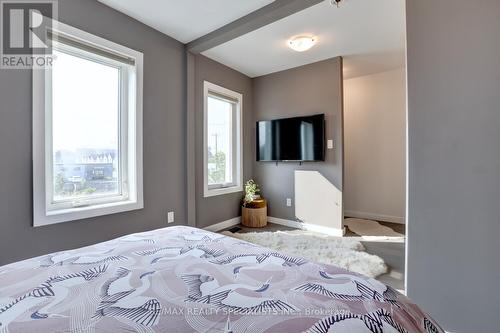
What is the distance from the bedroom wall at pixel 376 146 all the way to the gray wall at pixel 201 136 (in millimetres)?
1995

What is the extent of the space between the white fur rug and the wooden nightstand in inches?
15.1

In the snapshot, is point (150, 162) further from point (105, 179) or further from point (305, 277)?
point (305, 277)

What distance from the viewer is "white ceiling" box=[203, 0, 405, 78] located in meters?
2.27

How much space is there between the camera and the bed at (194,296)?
0.60 meters

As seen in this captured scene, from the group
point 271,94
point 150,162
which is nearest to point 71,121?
point 150,162

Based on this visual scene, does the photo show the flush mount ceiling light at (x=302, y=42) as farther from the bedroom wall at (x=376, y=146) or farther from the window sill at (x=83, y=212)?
the window sill at (x=83, y=212)

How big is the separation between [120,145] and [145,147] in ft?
0.79

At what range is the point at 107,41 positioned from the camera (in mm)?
2141

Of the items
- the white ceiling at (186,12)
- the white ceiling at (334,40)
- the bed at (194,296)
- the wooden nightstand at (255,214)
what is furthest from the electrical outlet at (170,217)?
the white ceiling at (334,40)

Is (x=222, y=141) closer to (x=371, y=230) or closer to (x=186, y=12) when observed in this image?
(x=186, y=12)

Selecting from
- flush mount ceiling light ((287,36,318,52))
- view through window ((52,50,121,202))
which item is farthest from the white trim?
flush mount ceiling light ((287,36,318,52))

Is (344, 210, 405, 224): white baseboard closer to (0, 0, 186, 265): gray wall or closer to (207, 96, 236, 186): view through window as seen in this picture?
(207, 96, 236, 186): view through window

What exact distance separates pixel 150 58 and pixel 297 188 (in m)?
2.75

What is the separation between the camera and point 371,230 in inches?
136
